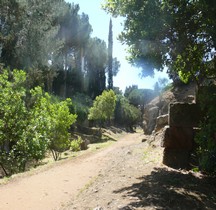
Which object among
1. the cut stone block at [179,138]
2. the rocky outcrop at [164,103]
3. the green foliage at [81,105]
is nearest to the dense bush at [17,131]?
the rocky outcrop at [164,103]

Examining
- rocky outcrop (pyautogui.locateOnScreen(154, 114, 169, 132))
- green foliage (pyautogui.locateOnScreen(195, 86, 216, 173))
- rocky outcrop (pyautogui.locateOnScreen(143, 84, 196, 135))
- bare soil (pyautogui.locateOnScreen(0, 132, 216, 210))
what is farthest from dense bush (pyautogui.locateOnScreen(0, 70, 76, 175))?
green foliage (pyautogui.locateOnScreen(195, 86, 216, 173))

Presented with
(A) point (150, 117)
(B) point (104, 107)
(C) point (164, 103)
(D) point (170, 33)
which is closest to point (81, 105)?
(B) point (104, 107)

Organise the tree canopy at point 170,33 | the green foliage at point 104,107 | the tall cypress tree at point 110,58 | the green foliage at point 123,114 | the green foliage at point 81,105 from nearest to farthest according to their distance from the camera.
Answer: the tree canopy at point 170,33 < the green foliage at point 104,107 < the green foliage at point 81,105 < the tall cypress tree at point 110,58 < the green foliage at point 123,114

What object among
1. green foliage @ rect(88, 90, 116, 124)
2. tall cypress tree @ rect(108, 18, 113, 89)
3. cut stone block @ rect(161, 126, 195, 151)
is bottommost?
cut stone block @ rect(161, 126, 195, 151)

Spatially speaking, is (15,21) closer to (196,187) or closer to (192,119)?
(192,119)

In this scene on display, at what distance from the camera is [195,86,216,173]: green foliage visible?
7551 mm

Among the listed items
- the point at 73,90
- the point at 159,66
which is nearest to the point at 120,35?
the point at 159,66

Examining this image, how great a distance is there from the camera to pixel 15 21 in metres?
30.4

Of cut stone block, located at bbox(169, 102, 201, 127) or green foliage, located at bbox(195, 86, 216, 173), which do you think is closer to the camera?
green foliage, located at bbox(195, 86, 216, 173)

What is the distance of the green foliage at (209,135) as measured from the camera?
24.8 feet

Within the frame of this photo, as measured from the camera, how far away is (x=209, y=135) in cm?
761

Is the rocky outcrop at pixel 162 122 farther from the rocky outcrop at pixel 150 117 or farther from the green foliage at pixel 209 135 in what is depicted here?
the rocky outcrop at pixel 150 117

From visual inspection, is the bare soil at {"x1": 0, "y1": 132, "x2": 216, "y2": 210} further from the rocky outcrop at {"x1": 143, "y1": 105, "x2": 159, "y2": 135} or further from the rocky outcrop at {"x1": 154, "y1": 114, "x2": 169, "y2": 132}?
the rocky outcrop at {"x1": 143, "y1": 105, "x2": 159, "y2": 135}

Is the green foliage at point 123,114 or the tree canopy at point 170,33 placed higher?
the tree canopy at point 170,33
